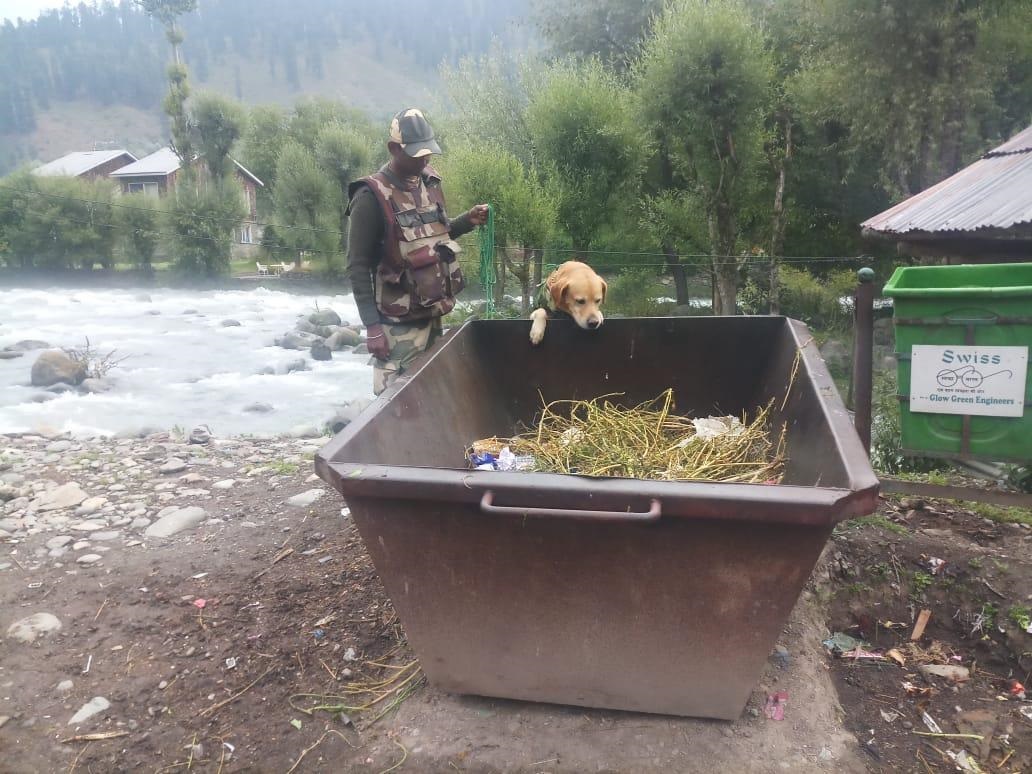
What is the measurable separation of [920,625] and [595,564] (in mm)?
1699

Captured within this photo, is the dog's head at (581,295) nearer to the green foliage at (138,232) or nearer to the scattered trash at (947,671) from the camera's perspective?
the scattered trash at (947,671)

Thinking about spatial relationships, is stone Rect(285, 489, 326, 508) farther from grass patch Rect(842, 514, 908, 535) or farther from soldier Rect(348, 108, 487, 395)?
grass patch Rect(842, 514, 908, 535)

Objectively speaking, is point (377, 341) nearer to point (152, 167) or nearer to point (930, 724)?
point (930, 724)

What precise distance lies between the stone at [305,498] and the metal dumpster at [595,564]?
1774 mm

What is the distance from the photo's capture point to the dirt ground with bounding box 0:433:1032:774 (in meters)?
1.99

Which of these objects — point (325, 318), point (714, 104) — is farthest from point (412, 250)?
point (325, 318)

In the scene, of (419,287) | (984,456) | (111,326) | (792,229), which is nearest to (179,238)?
(111,326)

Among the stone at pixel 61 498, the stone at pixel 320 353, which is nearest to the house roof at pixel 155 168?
the stone at pixel 320 353

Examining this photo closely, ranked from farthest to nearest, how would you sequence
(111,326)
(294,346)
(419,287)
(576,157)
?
1. (111,326)
2. (294,346)
3. (576,157)
4. (419,287)

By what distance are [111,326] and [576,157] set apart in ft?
37.5

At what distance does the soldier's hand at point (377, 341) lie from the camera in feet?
10.6

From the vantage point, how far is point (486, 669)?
6.59ft

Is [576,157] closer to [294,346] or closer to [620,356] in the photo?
[294,346]

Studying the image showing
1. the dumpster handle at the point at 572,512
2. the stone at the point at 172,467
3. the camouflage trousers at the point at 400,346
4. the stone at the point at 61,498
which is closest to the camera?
the dumpster handle at the point at 572,512
